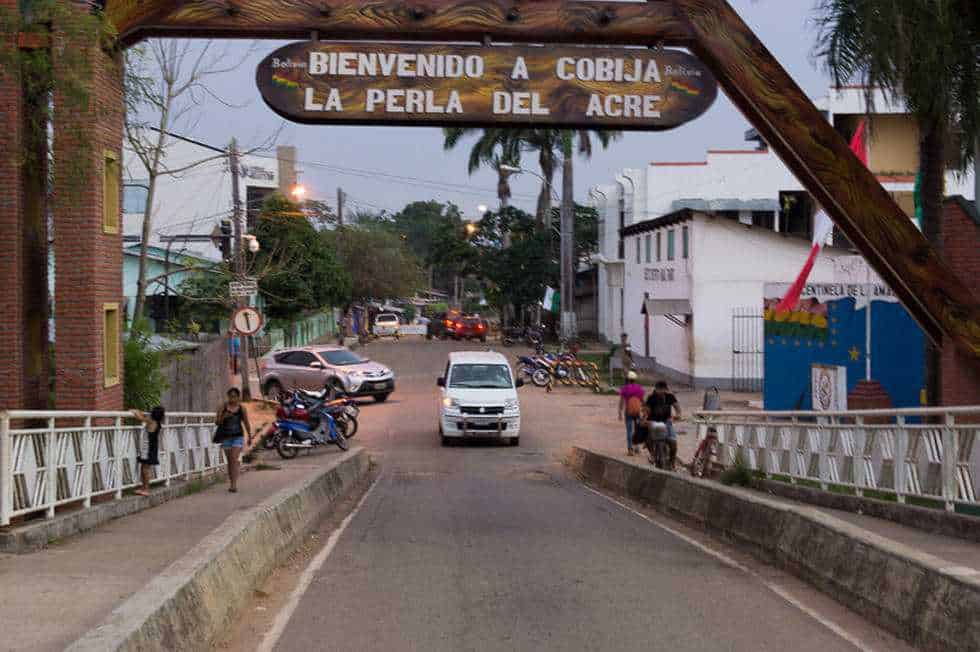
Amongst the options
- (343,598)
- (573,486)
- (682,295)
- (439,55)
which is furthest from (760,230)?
(343,598)

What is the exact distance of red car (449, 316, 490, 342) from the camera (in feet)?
229

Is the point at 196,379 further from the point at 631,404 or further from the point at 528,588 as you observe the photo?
the point at 528,588

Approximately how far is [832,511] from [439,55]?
6.86m

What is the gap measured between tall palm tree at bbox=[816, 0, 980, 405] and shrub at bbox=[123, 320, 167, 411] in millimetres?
10487

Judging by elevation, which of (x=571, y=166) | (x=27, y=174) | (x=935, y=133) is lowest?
(x=27, y=174)

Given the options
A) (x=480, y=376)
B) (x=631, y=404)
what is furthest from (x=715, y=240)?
(x=631, y=404)

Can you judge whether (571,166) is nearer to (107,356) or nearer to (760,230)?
(760,230)

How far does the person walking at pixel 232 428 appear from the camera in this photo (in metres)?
15.6

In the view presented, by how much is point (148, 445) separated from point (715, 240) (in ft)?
94.6

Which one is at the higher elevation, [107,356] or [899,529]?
[107,356]

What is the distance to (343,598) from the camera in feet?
29.0

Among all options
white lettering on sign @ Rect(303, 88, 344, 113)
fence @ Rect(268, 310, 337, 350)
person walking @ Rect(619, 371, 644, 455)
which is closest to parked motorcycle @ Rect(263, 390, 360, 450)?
person walking @ Rect(619, 371, 644, 455)

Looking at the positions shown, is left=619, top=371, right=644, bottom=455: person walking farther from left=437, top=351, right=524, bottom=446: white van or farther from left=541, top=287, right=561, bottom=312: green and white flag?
left=541, top=287, right=561, bottom=312: green and white flag

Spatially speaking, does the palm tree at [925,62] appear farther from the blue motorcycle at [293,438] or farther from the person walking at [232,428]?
the blue motorcycle at [293,438]
